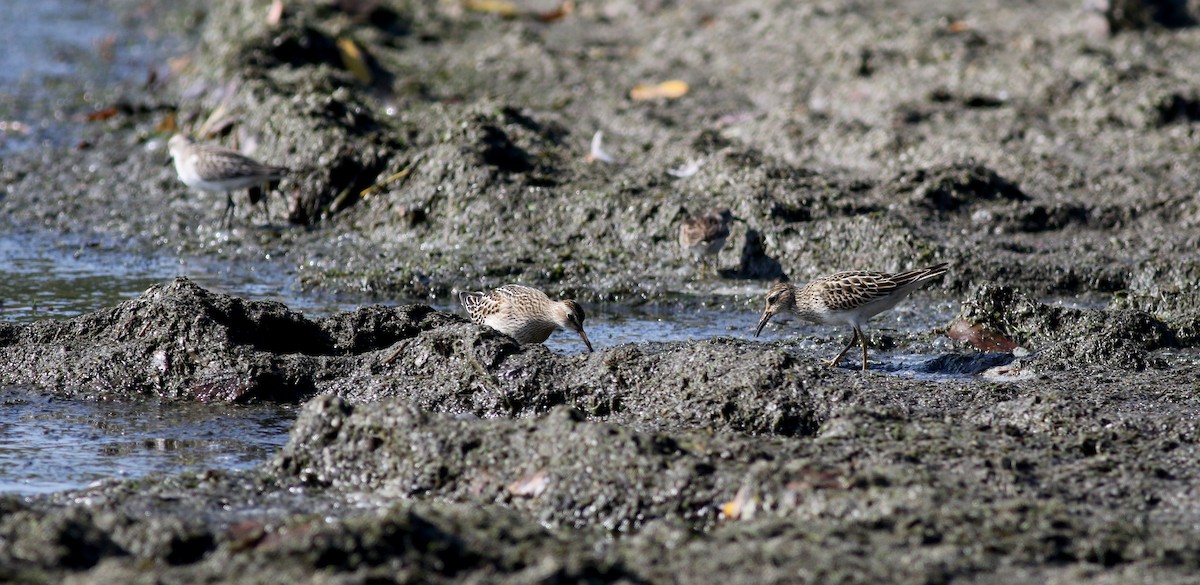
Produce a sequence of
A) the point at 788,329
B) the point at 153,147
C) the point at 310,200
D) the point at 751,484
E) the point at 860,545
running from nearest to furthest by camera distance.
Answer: the point at 860,545
the point at 751,484
the point at 788,329
the point at 310,200
the point at 153,147

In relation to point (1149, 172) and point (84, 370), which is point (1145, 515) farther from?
point (1149, 172)

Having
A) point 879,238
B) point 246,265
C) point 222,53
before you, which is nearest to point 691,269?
point 879,238

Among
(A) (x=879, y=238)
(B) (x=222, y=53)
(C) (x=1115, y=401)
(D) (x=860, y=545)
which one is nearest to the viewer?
(D) (x=860, y=545)

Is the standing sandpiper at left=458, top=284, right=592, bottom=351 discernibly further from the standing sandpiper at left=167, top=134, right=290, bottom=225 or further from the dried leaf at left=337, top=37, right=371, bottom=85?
the dried leaf at left=337, top=37, right=371, bottom=85

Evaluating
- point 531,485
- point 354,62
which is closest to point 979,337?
point 531,485

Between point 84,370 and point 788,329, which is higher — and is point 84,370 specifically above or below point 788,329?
above

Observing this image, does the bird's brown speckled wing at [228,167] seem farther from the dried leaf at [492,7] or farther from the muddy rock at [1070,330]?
the dried leaf at [492,7]

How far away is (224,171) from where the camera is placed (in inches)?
436

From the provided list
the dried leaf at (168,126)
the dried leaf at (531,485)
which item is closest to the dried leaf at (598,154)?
the dried leaf at (168,126)

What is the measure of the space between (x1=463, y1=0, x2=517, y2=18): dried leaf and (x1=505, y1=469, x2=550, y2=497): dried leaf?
15557 mm

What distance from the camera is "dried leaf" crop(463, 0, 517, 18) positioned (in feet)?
65.7

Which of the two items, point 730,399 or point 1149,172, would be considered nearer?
point 730,399

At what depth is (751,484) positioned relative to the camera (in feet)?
15.9

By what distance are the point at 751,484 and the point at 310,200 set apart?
7295mm
